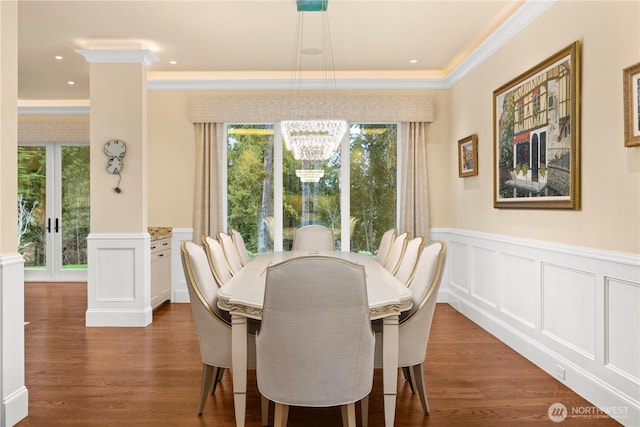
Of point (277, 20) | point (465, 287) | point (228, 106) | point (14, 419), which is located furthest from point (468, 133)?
point (14, 419)

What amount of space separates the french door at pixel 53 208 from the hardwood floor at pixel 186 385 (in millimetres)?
3181

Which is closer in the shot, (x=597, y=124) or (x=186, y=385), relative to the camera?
(x=597, y=124)

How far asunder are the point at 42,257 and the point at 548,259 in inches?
293

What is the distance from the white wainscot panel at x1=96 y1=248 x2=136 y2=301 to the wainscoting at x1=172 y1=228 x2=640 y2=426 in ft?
11.9

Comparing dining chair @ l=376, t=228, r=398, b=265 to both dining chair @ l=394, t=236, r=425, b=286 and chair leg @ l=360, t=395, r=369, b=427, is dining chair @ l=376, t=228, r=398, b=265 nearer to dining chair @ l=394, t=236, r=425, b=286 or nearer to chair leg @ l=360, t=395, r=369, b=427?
dining chair @ l=394, t=236, r=425, b=286

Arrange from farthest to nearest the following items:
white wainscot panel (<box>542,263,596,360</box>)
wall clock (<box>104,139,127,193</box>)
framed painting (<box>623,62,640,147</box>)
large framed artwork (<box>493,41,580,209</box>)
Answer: wall clock (<box>104,139,127,193</box>)
large framed artwork (<box>493,41,580,209</box>)
white wainscot panel (<box>542,263,596,360</box>)
framed painting (<box>623,62,640,147</box>)

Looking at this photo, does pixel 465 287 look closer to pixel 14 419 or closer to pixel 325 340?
pixel 325 340

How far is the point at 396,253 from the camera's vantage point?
382cm

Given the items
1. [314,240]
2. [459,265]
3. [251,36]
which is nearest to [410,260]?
[314,240]

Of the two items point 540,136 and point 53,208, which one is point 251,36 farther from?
point 53,208

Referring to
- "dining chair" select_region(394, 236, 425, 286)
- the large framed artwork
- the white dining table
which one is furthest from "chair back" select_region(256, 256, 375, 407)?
the large framed artwork

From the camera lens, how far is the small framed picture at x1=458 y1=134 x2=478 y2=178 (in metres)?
4.83

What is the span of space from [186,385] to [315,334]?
1.50 metres

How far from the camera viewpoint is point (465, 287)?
5.19 m
